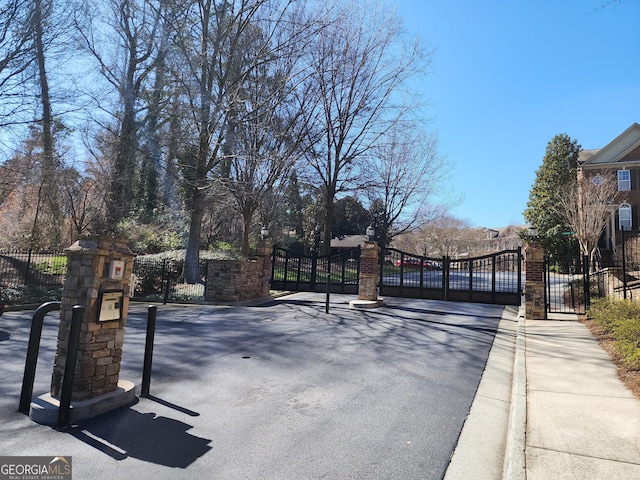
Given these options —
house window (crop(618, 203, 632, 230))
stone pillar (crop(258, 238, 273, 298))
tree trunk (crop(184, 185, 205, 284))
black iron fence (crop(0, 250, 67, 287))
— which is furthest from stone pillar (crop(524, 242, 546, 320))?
house window (crop(618, 203, 632, 230))

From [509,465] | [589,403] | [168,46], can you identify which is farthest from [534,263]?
[168,46]

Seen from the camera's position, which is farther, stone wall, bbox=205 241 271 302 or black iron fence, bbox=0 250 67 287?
black iron fence, bbox=0 250 67 287

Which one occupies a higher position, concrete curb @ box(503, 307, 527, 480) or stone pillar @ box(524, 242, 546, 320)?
stone pillar @ box(524, 242, 546, 320)

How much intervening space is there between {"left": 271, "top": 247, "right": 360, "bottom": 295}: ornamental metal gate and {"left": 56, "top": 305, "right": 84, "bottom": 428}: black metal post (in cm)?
1222

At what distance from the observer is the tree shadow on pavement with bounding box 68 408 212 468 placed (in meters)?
3.09

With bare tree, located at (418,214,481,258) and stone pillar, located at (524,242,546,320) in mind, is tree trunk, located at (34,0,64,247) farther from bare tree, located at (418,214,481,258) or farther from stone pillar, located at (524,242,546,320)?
bare tree, located at (418,214,481,258)

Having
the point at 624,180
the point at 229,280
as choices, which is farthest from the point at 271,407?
the point at 624,180

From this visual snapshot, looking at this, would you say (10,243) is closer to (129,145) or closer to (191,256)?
(129,145)

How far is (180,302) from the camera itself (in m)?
13.9

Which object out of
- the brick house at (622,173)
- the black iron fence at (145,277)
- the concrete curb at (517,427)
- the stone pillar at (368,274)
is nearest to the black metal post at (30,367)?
the concrete curb at (517,427)

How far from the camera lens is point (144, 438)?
3.40 meters

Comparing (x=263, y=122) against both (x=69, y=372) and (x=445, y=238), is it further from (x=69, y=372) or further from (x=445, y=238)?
(x=445, y=238)

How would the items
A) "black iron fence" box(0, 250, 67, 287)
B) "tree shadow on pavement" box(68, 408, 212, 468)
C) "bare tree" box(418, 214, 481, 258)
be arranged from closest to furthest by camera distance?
"tree shadow on pavement" box(68, 408, 212, 468) → "black iron fence" box(0, 250, 67, 287) → "bare tree" box(418, 214, 481, 258)

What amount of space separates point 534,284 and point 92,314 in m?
11.7
